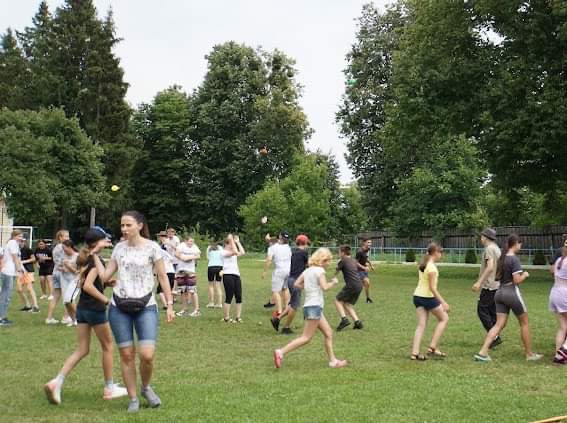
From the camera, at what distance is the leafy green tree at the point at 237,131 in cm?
5609

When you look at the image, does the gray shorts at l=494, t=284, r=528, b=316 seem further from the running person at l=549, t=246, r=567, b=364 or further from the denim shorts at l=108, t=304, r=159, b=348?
the denim shorts at l=108, t=304, r=159, b=348

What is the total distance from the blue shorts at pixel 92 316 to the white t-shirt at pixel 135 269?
2.24 ft

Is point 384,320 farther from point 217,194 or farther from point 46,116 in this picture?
point 217,194

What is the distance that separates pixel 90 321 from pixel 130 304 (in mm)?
936

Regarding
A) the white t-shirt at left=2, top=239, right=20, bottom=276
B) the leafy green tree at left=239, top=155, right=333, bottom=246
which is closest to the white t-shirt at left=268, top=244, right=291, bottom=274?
the white t-shirt at left=2, top=239, right=20, bottom=276

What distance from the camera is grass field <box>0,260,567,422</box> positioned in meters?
6.34

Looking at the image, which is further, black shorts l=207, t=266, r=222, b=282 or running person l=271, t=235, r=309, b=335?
black shorts l=207, t=266, r=222, b=282

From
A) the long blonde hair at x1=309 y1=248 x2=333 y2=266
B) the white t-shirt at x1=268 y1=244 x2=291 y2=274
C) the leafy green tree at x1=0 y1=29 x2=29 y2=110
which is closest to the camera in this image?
the long blonde hair at x1=309 y1=248 x2=333 y2=266

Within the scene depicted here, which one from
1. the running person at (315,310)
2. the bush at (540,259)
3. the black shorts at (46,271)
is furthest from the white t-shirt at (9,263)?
the bush at (540,259)

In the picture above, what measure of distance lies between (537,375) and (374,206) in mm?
38880

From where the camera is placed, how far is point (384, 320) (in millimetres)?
13867

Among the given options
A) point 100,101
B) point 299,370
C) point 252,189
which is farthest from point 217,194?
point 299,370

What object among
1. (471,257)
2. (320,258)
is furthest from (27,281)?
(471,257)

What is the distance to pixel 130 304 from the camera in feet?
20.6
